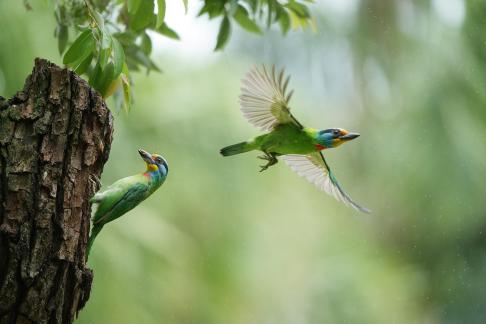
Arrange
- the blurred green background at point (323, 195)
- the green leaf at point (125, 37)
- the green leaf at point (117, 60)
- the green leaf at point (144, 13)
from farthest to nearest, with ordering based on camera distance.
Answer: the blurred green background at point (323, 195) < the green leaf at point (125, 37) < the green leaf at point (144, 13) < the green leaf at point (117, 60)

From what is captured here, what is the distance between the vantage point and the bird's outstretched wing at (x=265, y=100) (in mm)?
1285

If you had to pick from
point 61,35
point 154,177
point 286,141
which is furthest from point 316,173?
point 61,35

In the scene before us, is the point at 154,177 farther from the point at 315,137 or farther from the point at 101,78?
the point at 315,137

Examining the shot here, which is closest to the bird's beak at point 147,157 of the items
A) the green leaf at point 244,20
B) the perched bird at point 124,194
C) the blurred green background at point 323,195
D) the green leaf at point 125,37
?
the perched bird at point 124,194

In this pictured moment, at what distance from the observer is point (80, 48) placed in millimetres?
1217

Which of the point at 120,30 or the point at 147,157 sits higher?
the point at 120,30

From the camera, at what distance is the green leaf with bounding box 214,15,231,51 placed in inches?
66.1

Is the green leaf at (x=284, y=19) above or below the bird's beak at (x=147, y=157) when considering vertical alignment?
above

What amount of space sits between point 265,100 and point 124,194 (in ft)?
1.08

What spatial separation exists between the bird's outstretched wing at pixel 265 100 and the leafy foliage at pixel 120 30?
200mm

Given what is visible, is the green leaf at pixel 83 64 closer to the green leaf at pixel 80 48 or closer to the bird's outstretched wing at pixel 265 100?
the green leaf at pixel 80 48

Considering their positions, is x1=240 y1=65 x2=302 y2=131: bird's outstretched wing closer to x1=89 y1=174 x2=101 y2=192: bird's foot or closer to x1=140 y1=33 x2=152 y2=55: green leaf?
x1=89 y1=174 x2=101 y2=192: bird's foot

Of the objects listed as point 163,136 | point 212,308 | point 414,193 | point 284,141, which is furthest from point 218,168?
point 284,141

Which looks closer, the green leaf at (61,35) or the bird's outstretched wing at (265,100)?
the bird's outstretched wing at (265,100)
